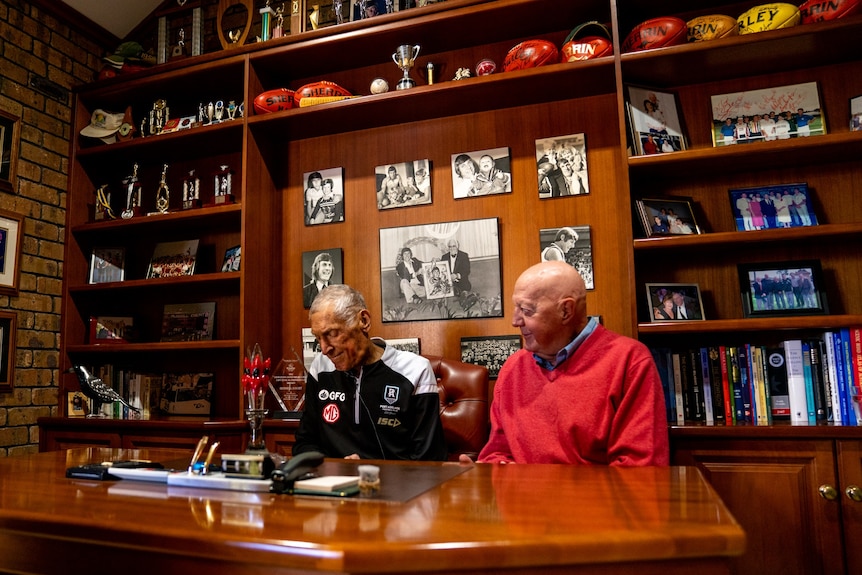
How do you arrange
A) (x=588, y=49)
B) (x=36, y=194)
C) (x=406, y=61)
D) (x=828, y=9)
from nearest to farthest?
(x=828, y=9)
(x=588, y=49)
(x=406, y=61)
(x=36, y=194)

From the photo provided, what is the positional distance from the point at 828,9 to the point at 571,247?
4.35 ft

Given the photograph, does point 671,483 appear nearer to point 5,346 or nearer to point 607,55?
point 607,55

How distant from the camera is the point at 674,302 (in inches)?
99.7

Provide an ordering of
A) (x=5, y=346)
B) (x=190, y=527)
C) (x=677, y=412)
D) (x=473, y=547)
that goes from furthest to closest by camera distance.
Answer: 1. (x=5, y=346)
2. (x=677, y=412)
3. (x=190, y=527)
4. (x=473, y=547)

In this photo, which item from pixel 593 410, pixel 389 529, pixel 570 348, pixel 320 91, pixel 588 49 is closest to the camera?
pixel 389 529

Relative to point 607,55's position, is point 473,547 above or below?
below

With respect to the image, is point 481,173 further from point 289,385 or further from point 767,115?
point 289,385

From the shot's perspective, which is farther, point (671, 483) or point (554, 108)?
point (554, 108)

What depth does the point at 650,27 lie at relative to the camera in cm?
252

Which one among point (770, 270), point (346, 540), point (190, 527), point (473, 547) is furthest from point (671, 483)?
point (770, 270)

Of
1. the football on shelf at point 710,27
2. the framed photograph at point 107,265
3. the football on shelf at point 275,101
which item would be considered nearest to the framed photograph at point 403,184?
the football on shelf at point 275,101

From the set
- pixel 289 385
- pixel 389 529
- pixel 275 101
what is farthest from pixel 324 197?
pixel 389 529

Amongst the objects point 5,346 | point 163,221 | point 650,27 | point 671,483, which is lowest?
point 671,483

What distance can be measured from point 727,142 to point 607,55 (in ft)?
2.08
